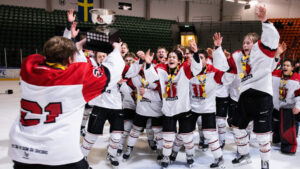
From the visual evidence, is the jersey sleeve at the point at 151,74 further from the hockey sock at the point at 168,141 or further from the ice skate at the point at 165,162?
the ice skate at the point at 165,162

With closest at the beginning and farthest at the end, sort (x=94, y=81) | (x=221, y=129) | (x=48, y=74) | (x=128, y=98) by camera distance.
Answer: (x=48, y=74)
(x=94, y=81)
(x=128, y=98)
(x=221, y=129)

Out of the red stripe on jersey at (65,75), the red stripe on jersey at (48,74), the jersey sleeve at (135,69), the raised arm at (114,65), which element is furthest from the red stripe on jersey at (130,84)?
the red stripe on jersey at (48,74)

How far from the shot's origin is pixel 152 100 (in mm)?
3475

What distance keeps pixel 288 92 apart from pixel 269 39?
5.95 feet

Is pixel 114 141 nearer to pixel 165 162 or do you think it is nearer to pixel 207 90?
pixel 165 162

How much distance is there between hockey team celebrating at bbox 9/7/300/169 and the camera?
1.43m

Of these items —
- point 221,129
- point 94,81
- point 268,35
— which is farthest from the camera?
point 221,129

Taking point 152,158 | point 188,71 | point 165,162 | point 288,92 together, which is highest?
point 188,71

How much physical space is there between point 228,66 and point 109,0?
623 inches

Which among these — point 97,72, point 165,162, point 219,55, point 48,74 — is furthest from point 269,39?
point 48,74

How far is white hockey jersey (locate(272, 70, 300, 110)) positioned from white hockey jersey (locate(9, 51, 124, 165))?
11.6 feet

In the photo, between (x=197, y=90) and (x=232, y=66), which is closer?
(x=232, y=66)

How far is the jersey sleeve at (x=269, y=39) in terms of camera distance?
2.47m

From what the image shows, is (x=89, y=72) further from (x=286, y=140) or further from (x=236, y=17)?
(x=236, y=17)
